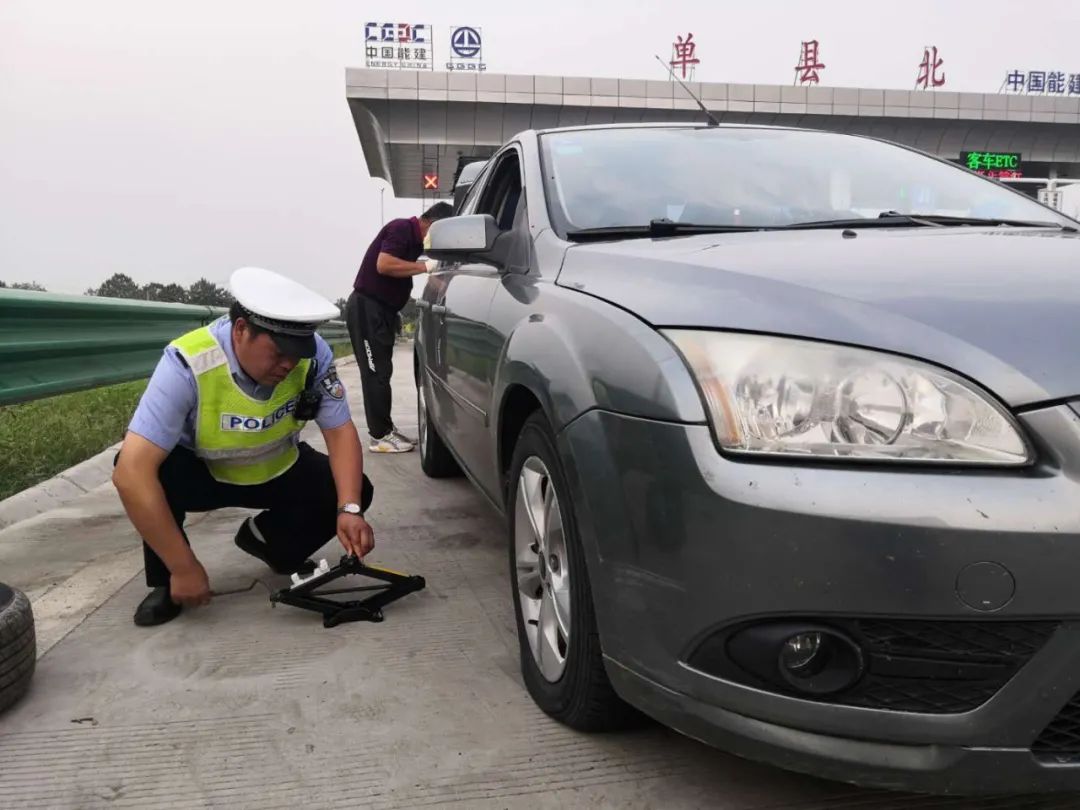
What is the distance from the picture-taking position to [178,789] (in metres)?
1.73

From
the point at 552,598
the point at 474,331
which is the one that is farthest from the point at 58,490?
the point at 552,598

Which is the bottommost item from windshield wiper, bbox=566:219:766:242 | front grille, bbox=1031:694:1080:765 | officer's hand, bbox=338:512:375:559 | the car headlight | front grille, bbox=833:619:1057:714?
officer's hand, bbox=338:512:375:559

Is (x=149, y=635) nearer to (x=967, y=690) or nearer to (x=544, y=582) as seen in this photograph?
→ (x=544, y=582)

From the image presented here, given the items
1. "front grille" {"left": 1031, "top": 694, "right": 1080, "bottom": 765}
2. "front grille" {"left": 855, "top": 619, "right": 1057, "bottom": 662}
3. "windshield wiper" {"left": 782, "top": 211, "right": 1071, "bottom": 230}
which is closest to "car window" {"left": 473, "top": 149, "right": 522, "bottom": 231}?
"windshield wiper" {"left": 782, "top": 211, "right": 1071, "bottom": 230}

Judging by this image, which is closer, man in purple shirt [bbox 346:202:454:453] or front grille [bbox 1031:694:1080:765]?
front grille [bbox 1031:694:1080:765]

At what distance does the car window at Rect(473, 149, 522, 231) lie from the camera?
298cm

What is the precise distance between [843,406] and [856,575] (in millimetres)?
266

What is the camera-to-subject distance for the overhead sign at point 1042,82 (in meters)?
26.8

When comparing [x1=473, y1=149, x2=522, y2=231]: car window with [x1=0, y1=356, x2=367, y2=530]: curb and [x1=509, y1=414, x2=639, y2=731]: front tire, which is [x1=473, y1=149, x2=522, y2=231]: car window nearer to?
[x1=509, y1=414, x2=639, y2=731]: front tire

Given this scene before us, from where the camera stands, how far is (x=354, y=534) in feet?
8.86

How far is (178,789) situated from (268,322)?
1.22 m

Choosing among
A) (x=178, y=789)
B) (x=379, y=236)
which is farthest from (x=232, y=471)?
(x=379, y=236)

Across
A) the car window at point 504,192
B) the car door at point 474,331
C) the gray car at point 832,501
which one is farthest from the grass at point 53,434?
the gray car at point 832,501

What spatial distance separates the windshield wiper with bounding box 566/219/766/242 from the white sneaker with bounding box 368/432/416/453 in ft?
11.6
